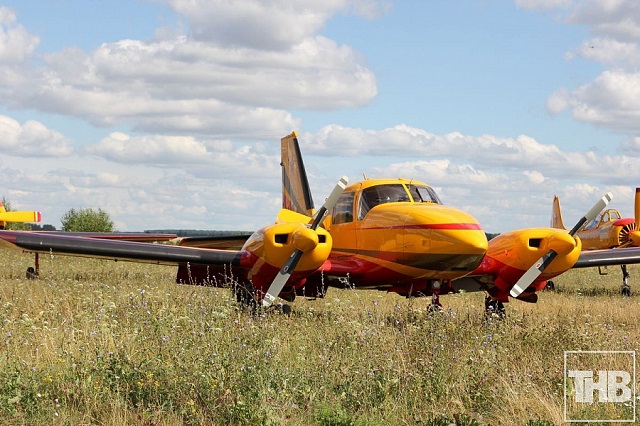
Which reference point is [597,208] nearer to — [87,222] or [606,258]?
[606,258]

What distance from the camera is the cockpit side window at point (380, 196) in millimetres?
13742

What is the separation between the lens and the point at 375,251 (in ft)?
43.8

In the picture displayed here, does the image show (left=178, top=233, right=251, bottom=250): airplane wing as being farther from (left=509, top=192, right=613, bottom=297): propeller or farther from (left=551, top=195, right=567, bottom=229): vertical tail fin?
(left=551, top=195, right=567, bottom=229): vertical tail fin

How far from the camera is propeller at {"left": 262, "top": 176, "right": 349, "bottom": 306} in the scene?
1254 cm

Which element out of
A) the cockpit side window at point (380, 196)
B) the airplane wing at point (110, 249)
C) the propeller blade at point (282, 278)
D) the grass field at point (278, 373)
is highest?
the cockpit side window at point (380, 196)

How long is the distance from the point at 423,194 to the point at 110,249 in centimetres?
580

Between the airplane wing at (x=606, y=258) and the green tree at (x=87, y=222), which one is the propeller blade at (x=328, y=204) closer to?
the airplane wing at (x=606, y=258)

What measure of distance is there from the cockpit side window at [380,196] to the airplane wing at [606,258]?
438cm

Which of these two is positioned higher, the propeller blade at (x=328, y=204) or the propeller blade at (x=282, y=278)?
the propeller blade at (x=328, y=204)

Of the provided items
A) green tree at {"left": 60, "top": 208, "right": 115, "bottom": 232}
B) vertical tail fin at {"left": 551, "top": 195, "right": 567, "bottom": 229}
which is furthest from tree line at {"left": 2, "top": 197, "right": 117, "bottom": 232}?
vertical tail fin at {"left": 551, "top": 195, "right": 567, "bottom": 229}

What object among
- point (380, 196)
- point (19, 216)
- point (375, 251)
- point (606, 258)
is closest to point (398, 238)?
point (375, 251)

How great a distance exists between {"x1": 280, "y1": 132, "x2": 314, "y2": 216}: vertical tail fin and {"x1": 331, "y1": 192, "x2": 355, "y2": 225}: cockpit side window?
161 inches

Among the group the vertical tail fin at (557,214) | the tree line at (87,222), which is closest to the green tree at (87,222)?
the tree line at (87,222)

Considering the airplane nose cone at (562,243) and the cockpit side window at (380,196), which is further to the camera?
the cockpit side window at (380,196)
